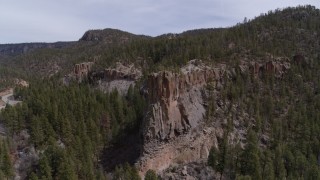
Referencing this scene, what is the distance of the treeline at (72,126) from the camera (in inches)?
4055

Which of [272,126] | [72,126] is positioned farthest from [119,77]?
[272,126]

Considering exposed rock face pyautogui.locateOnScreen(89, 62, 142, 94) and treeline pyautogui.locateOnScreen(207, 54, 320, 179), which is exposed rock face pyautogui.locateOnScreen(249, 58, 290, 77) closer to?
treeline pyautogui.locateOnScreen(207, 54, 320, 179)

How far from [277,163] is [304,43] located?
69158mm

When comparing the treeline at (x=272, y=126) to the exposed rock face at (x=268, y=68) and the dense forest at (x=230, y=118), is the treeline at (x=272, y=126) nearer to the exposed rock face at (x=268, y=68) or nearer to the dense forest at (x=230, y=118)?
the dense forest at (x=230, y=118)

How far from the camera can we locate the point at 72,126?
407 feet

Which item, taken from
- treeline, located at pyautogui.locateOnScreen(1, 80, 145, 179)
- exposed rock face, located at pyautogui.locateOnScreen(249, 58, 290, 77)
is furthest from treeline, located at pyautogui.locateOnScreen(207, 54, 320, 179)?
treeline, located at pyautogui.locateOnScreen(1, 80, 145, 179)

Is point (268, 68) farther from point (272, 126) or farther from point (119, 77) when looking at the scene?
point (119, 77)

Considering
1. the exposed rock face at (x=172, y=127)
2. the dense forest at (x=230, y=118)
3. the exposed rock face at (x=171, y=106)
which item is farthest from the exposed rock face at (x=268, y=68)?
the exposed rock face at (x=172, y=127)

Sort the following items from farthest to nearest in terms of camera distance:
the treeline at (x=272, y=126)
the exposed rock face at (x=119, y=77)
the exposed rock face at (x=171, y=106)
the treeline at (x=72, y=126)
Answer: the exposed rock face at (x=119, y=77), the exposed rock face at (x=171, y=106), the treeline at (x=272, y=126), the treeline at (x=72, y=126)

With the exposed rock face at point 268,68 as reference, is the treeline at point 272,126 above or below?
below

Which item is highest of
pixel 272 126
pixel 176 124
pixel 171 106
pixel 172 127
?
pixel 171 106

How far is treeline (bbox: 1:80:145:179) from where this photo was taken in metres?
103

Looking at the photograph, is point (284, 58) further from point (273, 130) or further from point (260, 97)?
point (273, 130)

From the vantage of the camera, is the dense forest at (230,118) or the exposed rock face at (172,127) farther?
the exposed rock face at (172,127)
